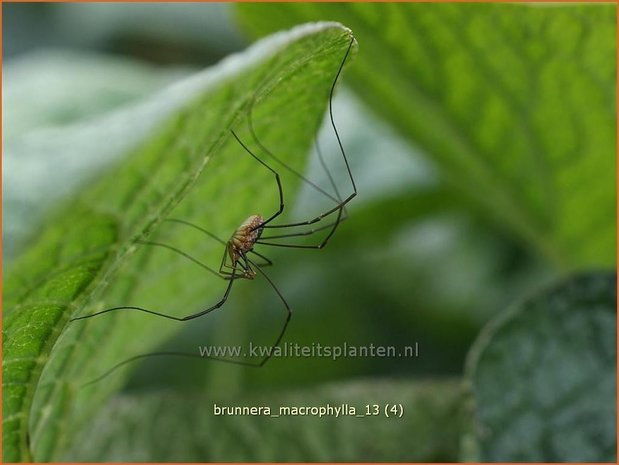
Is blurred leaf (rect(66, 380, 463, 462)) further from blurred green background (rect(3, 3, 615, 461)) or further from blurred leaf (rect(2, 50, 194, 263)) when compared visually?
blurred leaf (rect(2, 50, 194, 263))

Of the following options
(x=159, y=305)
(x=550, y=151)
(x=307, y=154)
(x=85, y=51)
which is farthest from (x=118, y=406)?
(x=85, y=51)

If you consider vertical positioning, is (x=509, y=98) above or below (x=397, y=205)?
below

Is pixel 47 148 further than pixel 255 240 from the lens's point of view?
No

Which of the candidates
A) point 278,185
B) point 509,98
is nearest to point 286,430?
point 278,185

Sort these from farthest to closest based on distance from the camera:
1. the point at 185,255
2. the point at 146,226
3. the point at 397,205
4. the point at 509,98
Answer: the point at 397,205
the point at 509,98
the point at 185,255
the point at 146,226

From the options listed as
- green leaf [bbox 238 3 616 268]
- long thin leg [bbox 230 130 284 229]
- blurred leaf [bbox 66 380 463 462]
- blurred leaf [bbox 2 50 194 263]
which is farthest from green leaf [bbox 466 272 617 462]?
blurred leaf [bbox 2 50 194 263]

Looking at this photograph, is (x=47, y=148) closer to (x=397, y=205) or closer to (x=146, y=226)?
(x=146, y=226)

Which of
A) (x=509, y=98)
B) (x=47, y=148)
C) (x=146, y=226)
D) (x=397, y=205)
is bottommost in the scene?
(x=146, y=226)
